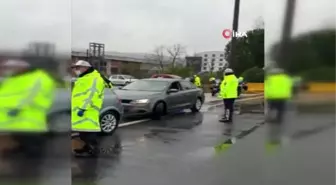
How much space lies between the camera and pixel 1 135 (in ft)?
4.08

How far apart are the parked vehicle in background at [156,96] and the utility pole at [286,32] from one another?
4525 millimetres

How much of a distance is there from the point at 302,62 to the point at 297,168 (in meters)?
0.38

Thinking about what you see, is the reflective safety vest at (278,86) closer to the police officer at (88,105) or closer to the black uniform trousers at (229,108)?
the police officer at (88,105)

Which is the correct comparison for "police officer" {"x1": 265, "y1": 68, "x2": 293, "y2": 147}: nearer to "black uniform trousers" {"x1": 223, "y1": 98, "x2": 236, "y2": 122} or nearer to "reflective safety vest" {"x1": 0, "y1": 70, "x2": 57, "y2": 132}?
"reflective safety vest" {"x1": 0, "y1": 70, "x2": 57, "y2": 132}

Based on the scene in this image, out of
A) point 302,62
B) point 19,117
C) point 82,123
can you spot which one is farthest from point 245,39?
point 82,123

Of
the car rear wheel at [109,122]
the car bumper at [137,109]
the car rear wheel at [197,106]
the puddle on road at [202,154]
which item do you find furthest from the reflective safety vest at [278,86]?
the car rear wheel at [197,106]

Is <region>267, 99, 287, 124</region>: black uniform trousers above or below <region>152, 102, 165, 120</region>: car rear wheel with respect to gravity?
above

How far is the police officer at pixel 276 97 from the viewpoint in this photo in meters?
1.00

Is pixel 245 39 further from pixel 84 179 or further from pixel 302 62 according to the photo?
pixel 84 179

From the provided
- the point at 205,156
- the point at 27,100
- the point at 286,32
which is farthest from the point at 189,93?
the point at 286,32

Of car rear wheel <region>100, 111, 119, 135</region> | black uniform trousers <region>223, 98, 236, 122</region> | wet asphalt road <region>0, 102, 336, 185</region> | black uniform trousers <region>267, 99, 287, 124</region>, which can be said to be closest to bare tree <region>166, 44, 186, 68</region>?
wet asphalt road <region>0, 102, 336, 185</region>

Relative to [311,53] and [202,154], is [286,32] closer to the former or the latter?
[311,53]

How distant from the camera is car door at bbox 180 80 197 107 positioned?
6.99 m

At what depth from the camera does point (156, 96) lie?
245 inches
